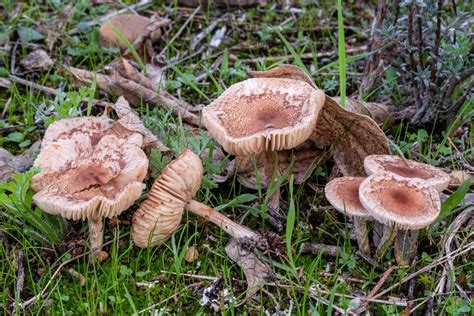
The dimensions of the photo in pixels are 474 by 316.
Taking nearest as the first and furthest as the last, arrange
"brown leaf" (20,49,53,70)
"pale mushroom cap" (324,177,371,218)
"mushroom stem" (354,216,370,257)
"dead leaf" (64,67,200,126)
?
"pale mushroom cap" (324,177,371,218) < "mushroom stem" (354,216,370,257) < "dead leaf" (64,67,200,126) < "brown leaf" (20,49,53,70)

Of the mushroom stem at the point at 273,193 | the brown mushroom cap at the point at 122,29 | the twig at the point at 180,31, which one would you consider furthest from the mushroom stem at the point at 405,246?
the brown mushroom cap at the point at 122,29

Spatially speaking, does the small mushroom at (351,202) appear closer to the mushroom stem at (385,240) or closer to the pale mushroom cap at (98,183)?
the mushroom stem at (385,240)

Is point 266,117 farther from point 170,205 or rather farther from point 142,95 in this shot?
point 142,95

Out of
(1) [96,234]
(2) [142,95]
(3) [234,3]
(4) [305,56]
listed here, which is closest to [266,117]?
(1) [96,234]

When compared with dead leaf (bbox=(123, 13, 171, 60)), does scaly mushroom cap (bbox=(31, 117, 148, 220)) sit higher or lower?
higher

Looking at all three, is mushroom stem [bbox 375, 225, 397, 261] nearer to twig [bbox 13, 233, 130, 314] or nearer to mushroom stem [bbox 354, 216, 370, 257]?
mushroom stem [bbox 354, 216, 370, 257]

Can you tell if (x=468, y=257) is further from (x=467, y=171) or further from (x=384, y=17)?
(x=384, y=17)

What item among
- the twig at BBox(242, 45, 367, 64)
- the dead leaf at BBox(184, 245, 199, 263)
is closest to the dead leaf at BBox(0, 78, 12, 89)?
the twig at BBox(242, 45, 367, 64)
